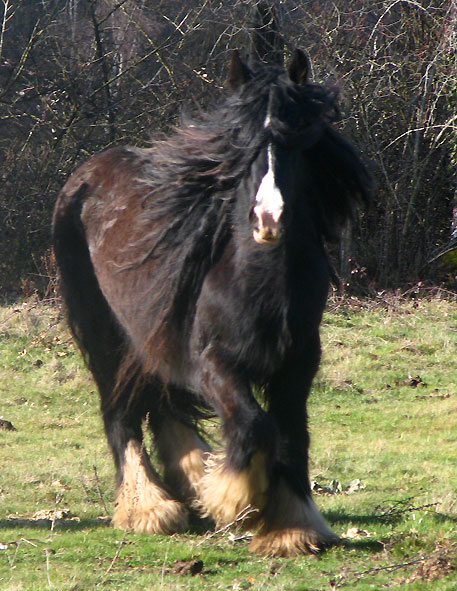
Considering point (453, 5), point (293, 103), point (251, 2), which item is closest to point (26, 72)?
point (251, 2)

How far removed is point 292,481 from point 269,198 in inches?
54.3

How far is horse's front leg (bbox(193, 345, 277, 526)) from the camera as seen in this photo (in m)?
4.26

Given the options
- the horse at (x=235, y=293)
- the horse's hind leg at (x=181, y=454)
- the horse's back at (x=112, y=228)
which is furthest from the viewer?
the horse's hind leg at (x=181, y=454)

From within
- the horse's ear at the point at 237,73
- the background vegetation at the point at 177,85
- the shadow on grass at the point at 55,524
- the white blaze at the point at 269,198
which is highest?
the background vegetation at the point at 177,85

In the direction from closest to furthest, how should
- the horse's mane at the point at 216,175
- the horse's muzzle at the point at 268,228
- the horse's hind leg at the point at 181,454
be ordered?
the horse's muzzle at the point at 268,228 < the horse's mane at the point at 216,175 < the horse's hind leg at the point at 181,454

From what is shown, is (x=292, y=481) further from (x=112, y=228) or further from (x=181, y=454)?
(x=112, y=228)

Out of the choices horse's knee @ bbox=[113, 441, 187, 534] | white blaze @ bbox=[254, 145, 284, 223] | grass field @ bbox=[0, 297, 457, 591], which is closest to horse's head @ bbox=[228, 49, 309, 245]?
white blaze @ bbox=[254, 145, 284, 223]

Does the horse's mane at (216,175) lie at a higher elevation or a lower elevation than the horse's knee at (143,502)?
higher

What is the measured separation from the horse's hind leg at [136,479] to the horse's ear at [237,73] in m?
1.87

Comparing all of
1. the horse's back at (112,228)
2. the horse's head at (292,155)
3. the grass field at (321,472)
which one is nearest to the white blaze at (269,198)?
the horse's head at (292,155)

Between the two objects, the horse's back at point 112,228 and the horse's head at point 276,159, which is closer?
the horse's head at point 276,159

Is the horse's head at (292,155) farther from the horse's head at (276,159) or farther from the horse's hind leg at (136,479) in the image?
the horse's hind leg at (136,479)

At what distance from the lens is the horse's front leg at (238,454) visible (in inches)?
168

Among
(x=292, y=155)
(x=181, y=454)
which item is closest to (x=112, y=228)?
(x=181, y=454)
